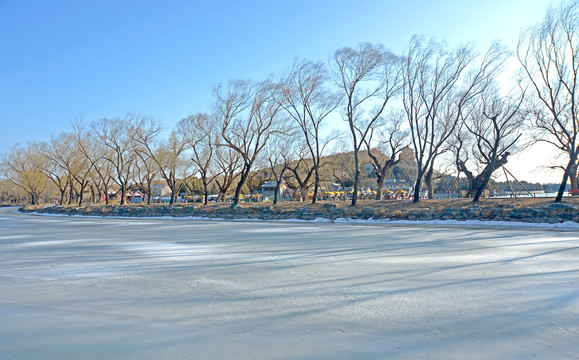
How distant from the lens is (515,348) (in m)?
3.66

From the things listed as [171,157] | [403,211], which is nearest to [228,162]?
[171,157]

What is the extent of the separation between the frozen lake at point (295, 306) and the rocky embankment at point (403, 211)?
11517 mm

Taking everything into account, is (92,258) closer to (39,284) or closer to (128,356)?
(39,284)

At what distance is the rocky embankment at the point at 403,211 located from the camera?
19.6 m

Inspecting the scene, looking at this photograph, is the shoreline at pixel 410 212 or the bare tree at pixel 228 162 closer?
the shoreline at pixel 410 212

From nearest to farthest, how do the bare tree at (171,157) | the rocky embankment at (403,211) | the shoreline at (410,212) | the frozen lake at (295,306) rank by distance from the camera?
the frozen lake at (295,306) → the shoreline at (410,212) → the rocky embankment at (403,211) → the bare tree at (171,157)

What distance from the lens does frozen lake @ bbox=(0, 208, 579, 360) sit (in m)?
3.74

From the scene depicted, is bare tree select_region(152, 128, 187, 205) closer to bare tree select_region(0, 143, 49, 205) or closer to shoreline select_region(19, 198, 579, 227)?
shoreline select_region(19, 198, 579, 227)

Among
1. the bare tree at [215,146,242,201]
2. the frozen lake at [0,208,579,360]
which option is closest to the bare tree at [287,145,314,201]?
the bare tree at [215,146,242,201]

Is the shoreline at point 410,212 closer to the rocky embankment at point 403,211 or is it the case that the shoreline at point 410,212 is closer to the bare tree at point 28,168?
the rocky embankment at point 403,211

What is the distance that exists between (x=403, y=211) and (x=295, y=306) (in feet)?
65.3

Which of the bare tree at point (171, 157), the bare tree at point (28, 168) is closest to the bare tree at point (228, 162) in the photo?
the bare tree at point (171, 157)

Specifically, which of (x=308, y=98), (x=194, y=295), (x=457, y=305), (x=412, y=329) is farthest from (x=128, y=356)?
(x=308, y=98)

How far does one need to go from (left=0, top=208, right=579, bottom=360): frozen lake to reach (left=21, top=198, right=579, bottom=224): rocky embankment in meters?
11.5
